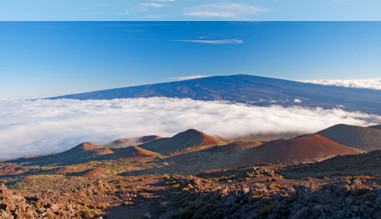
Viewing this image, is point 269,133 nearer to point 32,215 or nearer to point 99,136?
point 99,136

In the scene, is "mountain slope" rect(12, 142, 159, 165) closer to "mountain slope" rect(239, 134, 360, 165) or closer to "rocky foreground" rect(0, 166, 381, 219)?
"mountain slope" rect(239, 134, 360, 165)

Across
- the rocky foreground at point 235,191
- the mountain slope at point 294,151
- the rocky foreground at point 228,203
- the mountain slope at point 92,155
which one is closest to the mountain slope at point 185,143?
the mountain slope at point 92,155

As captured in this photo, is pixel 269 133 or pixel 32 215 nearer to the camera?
pixel 32 215

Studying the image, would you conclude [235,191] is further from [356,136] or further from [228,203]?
[356,136]

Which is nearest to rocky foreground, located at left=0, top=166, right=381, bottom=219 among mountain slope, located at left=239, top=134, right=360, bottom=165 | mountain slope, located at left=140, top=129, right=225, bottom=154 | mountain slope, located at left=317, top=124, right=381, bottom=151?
mountain slope, located at left=239, top=134, right=360, bottom=165

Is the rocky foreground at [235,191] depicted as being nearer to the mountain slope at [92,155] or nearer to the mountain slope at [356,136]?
the mountain slope at [92,155]

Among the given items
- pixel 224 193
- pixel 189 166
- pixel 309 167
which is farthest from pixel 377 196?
pixel 189 166

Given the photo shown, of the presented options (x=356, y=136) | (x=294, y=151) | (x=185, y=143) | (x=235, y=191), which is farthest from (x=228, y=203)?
(x=185, y=143)
